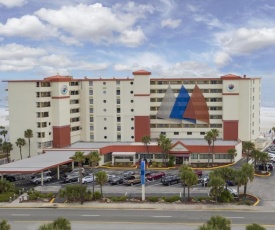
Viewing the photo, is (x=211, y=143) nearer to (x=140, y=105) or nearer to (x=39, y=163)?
(x=140, y=105)

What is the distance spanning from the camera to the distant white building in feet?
278

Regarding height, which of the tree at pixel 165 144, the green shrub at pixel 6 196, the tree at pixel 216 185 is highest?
the tree at pixel 165 144

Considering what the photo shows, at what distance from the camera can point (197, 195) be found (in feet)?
180

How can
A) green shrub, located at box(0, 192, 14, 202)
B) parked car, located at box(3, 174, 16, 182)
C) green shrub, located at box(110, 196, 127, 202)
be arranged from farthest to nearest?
parked car, located at box(3, 174, 16, 182) → green shrub, located at box(0, 192, 14, 202) → green shrub, located at box(110, 196, 127, 202)

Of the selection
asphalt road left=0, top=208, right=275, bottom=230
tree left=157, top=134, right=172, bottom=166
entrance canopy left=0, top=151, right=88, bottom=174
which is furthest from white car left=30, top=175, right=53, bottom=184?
tree left=157, top=134, right=172, bottom=166

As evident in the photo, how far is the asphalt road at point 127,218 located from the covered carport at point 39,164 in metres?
12.4

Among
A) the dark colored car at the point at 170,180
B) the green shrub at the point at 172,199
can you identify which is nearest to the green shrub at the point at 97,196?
the green shrub at the point at 172,199

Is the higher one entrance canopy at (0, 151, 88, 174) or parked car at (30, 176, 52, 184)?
entrance canopy at (0, 151, 88, 174)

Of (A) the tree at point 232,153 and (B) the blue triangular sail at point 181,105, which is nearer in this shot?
(A) the tree at point 232,153

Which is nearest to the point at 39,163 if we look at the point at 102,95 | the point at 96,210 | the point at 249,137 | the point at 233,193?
the point at 96,210

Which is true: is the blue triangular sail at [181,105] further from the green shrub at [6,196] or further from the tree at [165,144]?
the green shrub at [6,196]

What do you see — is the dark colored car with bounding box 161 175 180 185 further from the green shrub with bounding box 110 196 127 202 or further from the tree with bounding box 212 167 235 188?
the tree with bounding box 212 167 235 188

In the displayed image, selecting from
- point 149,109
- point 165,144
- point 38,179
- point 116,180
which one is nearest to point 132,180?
point 116,180

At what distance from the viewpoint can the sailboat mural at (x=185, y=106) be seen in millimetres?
88562
